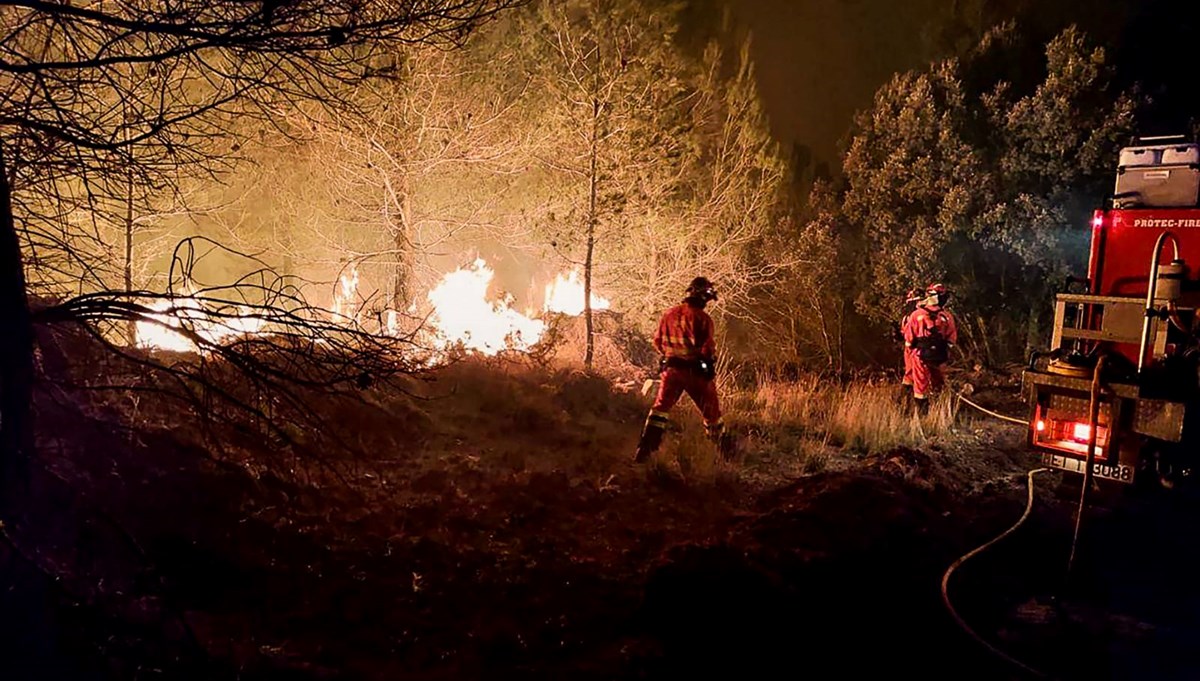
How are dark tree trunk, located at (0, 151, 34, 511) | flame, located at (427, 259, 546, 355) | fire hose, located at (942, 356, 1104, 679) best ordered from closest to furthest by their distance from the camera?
dark tree trunk, located at (0, 151, 34, 511) < fire hose, located at (942, 356, 1104, 679) < flame, located at (427, 259, 546, 355)

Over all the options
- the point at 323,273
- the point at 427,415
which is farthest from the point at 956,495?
the point at 323,273

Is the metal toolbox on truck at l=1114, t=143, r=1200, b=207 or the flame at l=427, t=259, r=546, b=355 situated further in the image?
the flame at l=427, t=259, r=546, b=355

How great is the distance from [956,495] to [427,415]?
5.62 meters

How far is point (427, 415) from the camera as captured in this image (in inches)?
350

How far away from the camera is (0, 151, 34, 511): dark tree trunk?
8.98 feet

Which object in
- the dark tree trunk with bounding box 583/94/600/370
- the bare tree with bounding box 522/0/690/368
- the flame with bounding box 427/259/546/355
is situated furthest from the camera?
the flame with bounding box 427/259/546/355

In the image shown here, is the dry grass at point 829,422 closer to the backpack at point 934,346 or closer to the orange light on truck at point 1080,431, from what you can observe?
the backpack at point 934,346

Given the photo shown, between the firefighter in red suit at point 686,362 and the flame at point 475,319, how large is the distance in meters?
4.95

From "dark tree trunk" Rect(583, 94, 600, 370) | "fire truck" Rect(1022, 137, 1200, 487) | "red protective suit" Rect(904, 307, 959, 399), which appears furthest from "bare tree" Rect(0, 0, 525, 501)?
"dark tree trunk" Rect(583, 94, 600, 370)

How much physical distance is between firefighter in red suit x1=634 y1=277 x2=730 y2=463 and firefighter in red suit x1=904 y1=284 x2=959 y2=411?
3424mm

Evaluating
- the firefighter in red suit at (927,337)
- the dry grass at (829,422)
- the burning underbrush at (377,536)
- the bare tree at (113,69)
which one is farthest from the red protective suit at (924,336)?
the bare tree at (113,69)

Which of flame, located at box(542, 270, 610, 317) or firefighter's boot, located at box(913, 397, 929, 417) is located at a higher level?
flame, located at box(542, 270, 610, 317)

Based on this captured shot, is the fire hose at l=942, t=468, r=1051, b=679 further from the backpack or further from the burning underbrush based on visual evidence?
the backpack

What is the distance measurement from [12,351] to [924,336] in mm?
9673
